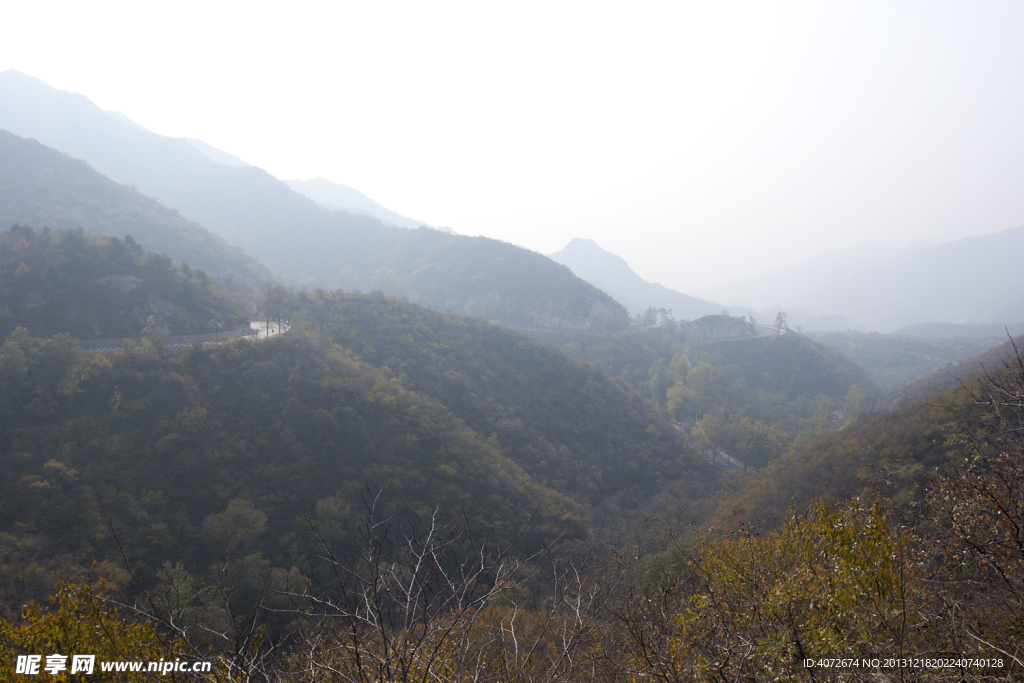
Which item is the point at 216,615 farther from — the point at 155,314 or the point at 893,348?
the point at 893,348

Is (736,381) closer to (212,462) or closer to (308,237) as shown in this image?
(212,462)

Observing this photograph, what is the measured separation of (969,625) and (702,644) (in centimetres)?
468

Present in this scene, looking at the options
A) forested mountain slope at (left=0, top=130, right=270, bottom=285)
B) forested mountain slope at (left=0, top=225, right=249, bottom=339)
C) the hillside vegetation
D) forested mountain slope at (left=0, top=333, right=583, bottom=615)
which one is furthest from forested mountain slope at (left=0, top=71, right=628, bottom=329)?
forested mountain slope at (left=0, top=333, right=583, bottom=615)

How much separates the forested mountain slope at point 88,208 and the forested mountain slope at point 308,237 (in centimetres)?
1922

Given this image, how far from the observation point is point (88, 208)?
67000 mm

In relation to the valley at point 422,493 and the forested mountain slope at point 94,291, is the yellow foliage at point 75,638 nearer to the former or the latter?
the valley at point 422,493

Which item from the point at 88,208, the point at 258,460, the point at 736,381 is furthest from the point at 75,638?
the point at 736,381

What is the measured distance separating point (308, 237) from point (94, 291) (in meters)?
96.6

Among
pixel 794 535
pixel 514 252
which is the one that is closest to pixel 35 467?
pixel 794 535

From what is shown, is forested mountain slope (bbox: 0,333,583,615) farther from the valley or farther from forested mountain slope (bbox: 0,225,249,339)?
forested mountain slope (bbox: 0,225,249,339)

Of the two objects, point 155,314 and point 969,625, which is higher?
point 969,625

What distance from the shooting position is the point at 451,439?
35312mm

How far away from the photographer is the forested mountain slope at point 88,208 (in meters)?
61.2

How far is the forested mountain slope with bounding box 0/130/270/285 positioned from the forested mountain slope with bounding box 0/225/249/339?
27.2 m
